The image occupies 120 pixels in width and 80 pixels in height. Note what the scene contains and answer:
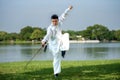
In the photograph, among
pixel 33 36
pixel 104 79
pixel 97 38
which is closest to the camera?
pixel 104 79

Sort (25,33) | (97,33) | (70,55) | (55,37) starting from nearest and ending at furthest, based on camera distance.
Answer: (55,37) → (70,55) → (25,33) → (97,33)

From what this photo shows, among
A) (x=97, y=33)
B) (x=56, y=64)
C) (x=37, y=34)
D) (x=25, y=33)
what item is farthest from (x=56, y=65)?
(x=97, y=33)

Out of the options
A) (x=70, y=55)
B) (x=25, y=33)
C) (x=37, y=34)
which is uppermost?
(x=25, y=33)

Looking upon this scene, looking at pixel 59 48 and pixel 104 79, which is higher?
pixel 59 48

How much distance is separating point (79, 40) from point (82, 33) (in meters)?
4.88

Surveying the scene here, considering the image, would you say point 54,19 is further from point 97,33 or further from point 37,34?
point 97,33

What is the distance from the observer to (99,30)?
469 ft

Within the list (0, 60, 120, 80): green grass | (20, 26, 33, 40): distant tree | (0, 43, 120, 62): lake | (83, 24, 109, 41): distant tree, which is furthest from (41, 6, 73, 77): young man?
(83, 24, 109, 41): distant tree

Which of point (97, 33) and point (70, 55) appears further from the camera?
point (97, 33)

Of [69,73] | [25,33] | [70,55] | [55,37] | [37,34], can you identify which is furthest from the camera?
[25,33]

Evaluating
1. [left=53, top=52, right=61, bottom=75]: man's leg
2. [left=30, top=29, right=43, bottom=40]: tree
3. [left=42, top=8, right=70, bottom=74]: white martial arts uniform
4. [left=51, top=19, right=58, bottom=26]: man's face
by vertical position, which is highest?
[left=30, top=29, right=43, bottom=40]: tree

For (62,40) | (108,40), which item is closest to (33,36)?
(108,40)

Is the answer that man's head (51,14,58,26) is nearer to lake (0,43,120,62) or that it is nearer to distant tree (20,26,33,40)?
lake (0,43,120,62)

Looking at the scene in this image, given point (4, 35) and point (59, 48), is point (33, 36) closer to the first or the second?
point (4, 35)
